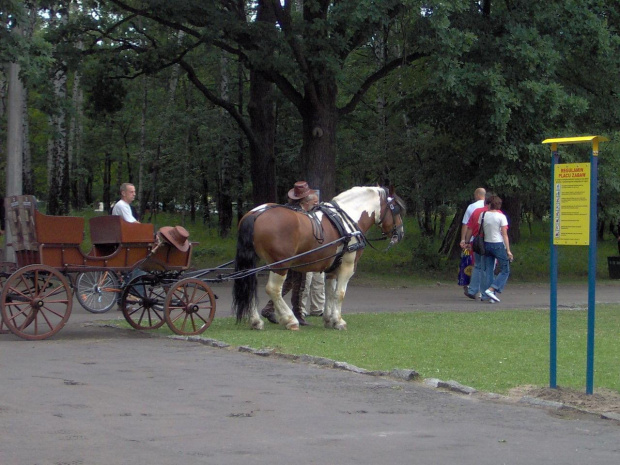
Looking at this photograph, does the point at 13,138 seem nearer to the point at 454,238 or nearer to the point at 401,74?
the point at 401,74

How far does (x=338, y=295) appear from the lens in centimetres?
1430

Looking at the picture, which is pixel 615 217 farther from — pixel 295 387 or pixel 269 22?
pixel 295 387

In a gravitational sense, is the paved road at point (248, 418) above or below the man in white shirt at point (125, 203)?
below

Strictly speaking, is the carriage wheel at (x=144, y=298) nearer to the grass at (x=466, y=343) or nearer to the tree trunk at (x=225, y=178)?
the grass at (x=466, y=343)

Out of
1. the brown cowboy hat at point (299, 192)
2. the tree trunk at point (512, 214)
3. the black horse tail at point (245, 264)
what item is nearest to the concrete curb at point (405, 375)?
the black horse tail at point (245, 264)

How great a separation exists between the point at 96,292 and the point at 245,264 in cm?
447

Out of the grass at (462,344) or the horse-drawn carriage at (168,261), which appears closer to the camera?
the grass at (462,344)

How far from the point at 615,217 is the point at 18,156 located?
50.5 ft

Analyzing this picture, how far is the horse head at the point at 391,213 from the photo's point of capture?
1541 centimetres

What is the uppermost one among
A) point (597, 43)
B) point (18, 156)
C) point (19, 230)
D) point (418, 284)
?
point (597, 43)

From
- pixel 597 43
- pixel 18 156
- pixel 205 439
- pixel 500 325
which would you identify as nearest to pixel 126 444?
pixel 205 439

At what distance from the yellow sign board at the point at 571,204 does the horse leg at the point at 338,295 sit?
5.84 metres

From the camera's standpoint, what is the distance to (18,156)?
22.8 metres

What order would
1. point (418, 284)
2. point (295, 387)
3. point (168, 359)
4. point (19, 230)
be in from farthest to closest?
point (418, 284)
point (19, 230)
point (168, 359)
point (295, 387)
